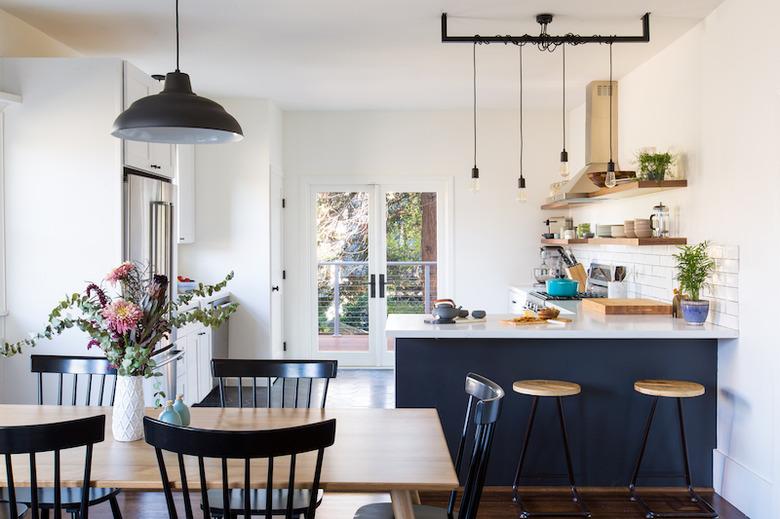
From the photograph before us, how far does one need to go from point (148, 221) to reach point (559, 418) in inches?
106

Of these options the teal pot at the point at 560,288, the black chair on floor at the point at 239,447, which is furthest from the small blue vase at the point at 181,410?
the teal pot at the point at 560,288

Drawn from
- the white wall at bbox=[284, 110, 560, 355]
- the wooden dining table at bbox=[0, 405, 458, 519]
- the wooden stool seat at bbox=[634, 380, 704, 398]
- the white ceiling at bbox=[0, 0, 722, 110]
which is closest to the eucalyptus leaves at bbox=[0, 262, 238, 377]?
the wooden dining table at bbox=[0, 405, 458, 519]

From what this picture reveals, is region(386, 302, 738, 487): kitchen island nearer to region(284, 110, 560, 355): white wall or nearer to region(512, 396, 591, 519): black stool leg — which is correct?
region(512, 396, 591, 519): black stool leg

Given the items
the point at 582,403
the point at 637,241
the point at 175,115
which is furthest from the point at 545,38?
the point at 175,115

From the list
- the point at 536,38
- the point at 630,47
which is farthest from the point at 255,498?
the point at 630,47

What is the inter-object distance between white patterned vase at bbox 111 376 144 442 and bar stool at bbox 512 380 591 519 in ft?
6.53

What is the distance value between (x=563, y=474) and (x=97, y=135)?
3.28 metres

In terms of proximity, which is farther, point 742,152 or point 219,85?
point 219,85

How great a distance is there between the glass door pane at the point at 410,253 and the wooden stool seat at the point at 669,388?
3.68 meters

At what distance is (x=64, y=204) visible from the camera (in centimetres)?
398

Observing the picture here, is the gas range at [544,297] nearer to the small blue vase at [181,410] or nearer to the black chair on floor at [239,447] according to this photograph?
the small blue vase at [181,410]

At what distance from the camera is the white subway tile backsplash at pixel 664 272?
12.2 ft

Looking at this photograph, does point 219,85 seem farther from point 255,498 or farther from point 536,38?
point 255,498

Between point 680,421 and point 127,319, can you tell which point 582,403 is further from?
point 127,319
